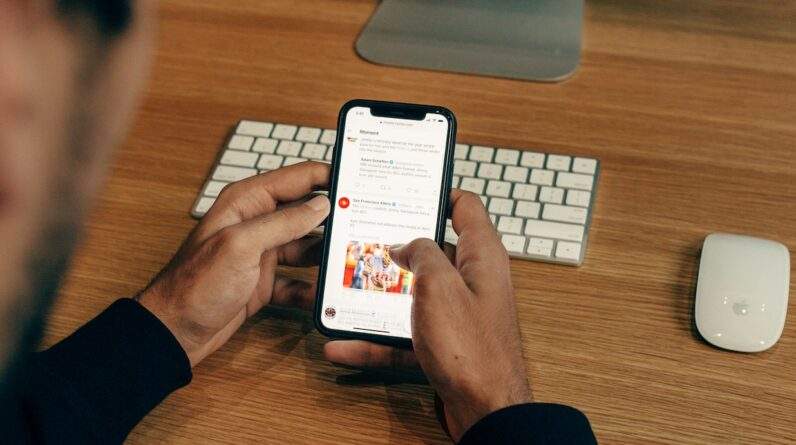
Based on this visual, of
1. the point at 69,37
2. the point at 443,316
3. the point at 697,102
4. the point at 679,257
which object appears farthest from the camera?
the point at 697,102

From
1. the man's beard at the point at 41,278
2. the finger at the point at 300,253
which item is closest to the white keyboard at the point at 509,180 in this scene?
the finger at the point at 300,253

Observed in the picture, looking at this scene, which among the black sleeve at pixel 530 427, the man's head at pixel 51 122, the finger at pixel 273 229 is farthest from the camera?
the finger at pixel 273 229

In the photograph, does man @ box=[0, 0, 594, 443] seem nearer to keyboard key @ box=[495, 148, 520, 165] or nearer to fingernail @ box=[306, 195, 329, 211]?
fingernail @ box=[306, 195, 329, 211]

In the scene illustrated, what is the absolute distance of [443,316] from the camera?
1.90ft

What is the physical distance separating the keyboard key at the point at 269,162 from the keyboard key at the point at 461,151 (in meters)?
0.17

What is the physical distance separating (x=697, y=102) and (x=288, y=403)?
0.55m

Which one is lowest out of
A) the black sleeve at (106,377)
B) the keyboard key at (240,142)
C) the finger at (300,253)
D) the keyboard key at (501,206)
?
the black sleeve at (106,377)

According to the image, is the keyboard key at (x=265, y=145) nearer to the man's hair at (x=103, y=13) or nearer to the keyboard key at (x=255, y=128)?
the keyboard key at (x=255, y=128)

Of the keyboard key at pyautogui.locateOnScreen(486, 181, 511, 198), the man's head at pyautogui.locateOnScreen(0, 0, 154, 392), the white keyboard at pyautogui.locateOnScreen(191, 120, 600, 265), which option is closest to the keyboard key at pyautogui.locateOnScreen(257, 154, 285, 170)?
the white keyboard at pyautogui.locateOnScreen(191, 120, 600, 265)

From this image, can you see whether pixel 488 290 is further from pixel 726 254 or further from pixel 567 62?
pixel 567 62

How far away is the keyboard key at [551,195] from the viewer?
2.45ft

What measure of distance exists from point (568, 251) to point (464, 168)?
0.44 feet

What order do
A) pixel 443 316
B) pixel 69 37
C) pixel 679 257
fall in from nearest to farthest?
pixel 69 37 < pixel 443 316 < pixel 679 257

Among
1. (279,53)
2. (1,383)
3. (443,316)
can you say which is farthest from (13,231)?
(279,53)
